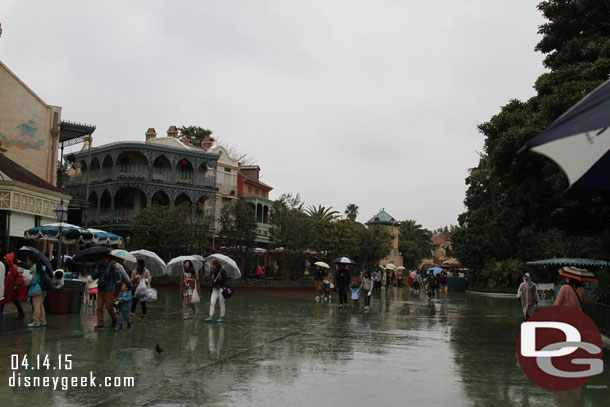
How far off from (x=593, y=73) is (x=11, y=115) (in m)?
27.2

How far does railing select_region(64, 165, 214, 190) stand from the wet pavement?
94.2ft

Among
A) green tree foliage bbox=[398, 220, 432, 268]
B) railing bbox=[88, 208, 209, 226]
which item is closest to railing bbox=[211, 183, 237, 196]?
railing bbox=[88, 208, 209, 226]

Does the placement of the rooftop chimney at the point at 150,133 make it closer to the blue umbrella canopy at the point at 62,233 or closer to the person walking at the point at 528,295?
the blue umbrella canopy at the point at 62,233

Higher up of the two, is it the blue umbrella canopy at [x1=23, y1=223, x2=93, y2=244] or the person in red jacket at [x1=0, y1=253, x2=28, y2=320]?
the blue umbrella canopy at [x1=23, y1=223, x2=93, y2=244]

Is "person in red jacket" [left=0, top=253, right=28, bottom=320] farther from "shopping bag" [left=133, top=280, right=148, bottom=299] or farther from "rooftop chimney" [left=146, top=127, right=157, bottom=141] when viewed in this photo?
"rooftop chimney" [left=146, top=127, right=157, bottom=141]

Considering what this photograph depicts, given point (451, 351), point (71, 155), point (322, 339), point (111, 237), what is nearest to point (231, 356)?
point (322, 339)

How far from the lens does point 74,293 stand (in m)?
15.3

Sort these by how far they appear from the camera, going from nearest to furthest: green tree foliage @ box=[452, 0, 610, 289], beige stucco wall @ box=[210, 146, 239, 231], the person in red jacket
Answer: green tree foliage @ box=[452, 0, 610, 289] < the person in red jacket < beige stucco wall @ box=[210, 146, 239, 231]

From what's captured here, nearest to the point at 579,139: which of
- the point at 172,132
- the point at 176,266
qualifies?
the point at 176,266

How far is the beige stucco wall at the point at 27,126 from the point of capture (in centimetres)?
2806

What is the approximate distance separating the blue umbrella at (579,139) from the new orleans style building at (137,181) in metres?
38.7

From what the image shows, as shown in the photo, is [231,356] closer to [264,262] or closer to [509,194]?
[509,194]

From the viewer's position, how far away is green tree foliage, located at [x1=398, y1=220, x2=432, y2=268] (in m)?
87.1

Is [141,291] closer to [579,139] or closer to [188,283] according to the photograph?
[188,283]
